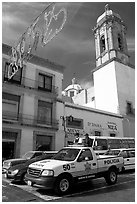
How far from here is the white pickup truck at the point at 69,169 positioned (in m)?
6.73

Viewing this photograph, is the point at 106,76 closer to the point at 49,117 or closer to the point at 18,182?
the point at 49,117

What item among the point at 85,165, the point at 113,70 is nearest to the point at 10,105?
the point at 85,165

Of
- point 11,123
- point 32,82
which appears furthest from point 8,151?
point 32,82

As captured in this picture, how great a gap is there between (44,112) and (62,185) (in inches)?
550

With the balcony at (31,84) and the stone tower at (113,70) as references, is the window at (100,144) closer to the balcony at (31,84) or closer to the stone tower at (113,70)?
the balcony at (31,84)

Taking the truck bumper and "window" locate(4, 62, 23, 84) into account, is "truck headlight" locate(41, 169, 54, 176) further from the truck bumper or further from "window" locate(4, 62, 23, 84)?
"window" locate(4, 62, 23, 84)

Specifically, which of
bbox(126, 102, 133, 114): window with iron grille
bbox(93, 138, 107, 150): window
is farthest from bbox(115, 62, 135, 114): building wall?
bbox(93, 138, 107, 150): window

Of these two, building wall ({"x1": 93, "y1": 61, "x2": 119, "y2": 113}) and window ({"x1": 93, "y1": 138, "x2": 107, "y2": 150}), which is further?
building wall ({"x1": 93, "y1": 61, "x2": 119, "y2": 113})

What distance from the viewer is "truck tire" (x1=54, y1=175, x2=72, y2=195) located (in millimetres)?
6684

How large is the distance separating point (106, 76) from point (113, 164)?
24320 millimetres

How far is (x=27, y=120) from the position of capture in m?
18.5

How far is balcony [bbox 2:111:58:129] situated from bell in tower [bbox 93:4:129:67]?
683 inches

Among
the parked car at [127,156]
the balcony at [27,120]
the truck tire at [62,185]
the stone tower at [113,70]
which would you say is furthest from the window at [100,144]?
the stone tower at [113,70]

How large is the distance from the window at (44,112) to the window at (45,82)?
6.16 feet
